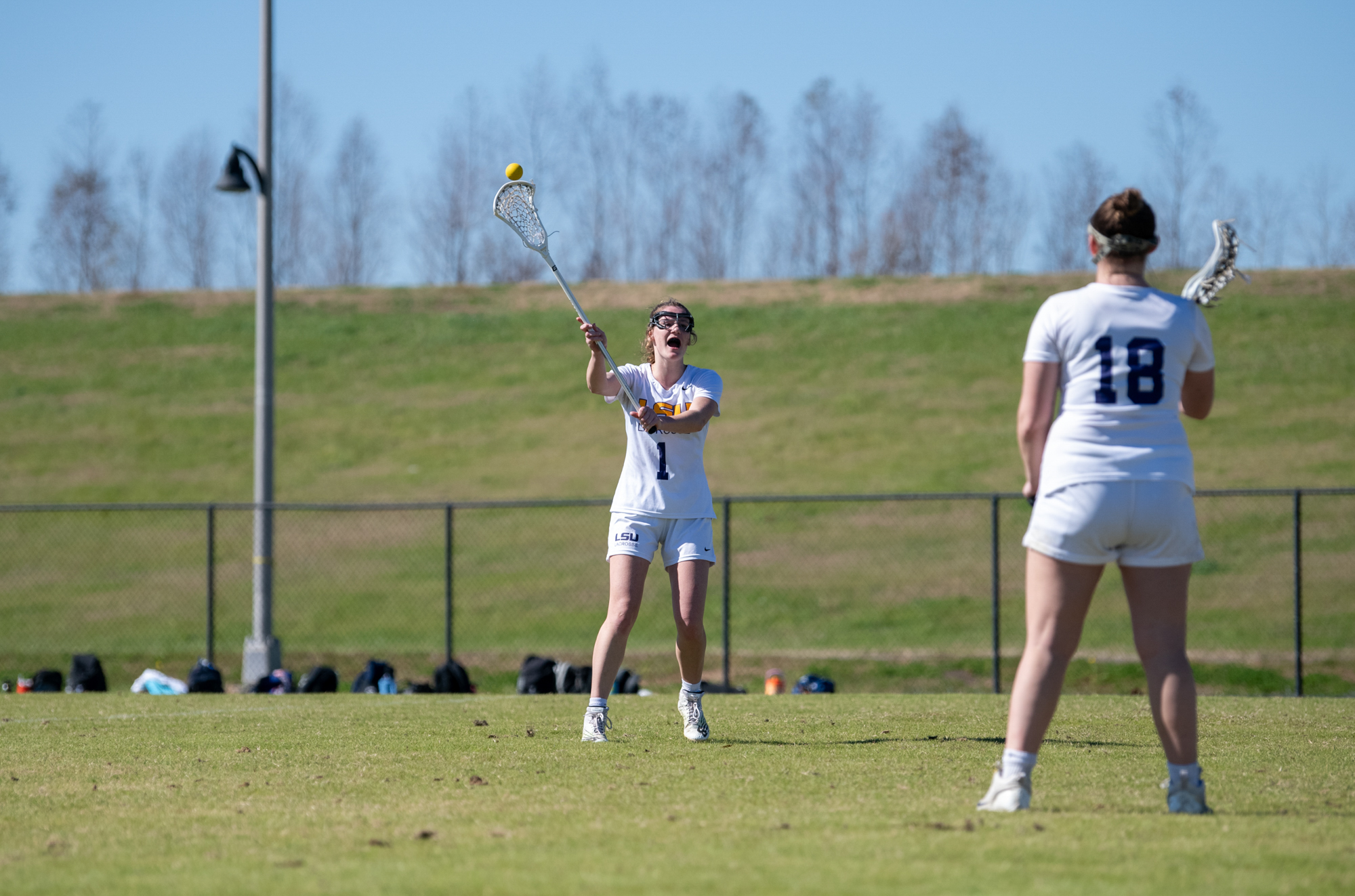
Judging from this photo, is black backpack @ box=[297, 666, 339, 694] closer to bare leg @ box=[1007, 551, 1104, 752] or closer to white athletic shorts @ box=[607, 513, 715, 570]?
white athletic shorts @ box=[607, 513, 715, 570]

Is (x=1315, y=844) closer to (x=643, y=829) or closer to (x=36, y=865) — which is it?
(x=643, y=829)

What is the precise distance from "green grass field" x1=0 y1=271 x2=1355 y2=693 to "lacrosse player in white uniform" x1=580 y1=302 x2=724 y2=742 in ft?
35.4

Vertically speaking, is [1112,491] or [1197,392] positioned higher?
[1197,392]

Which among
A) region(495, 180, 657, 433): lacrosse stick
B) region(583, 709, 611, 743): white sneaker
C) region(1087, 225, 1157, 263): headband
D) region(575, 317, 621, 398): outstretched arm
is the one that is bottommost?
region(583, 709, 611, 743): white sneaker

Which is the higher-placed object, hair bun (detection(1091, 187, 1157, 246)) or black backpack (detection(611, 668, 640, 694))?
hair bun (detection(1091, 187, 1157, 246))

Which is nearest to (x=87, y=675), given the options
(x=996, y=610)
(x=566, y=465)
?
(x=996, y=610)

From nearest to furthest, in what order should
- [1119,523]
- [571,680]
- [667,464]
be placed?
1. [1119,523]
2. [667,464]
3. [571,680]

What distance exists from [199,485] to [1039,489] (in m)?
29.6

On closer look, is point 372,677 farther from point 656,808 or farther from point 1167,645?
point 1167,645

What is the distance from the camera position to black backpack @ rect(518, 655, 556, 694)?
39.5ft

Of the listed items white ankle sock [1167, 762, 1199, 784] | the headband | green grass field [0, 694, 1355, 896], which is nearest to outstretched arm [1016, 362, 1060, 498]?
the headband

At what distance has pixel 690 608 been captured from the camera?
21.0 feet

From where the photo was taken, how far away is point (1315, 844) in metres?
3.76

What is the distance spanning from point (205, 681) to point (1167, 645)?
10099 mm
